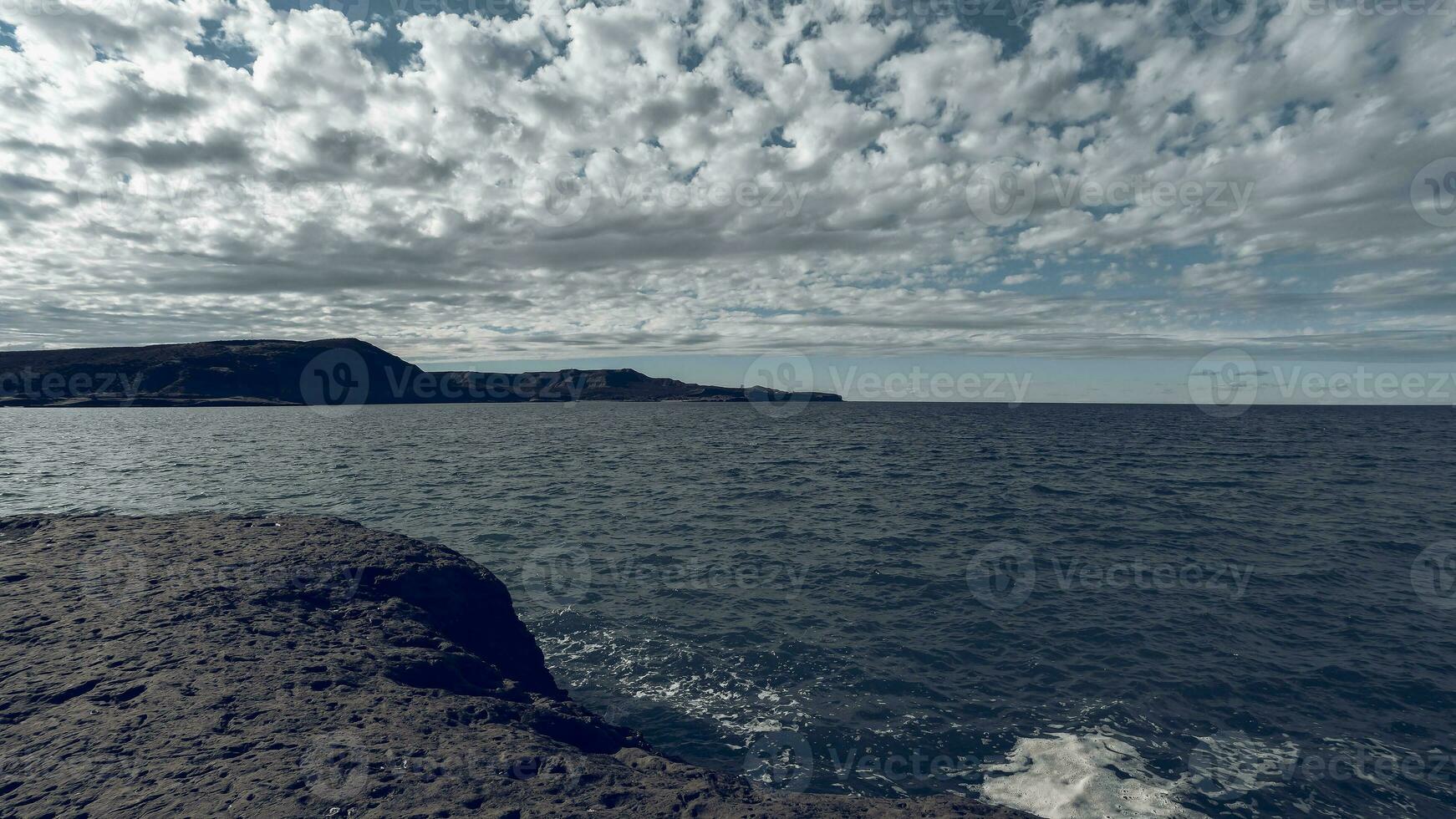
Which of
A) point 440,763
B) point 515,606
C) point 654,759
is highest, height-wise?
point 440,763

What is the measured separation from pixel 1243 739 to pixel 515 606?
741 inches

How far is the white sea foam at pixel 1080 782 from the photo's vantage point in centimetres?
1070

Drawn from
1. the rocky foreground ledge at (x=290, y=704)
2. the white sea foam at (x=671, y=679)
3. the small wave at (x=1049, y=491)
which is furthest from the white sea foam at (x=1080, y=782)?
the small wave at (x=1049, y=491)

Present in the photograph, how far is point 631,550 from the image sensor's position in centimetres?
2578

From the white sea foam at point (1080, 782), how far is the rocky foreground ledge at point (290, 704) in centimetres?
317

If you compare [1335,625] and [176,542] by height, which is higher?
[176,542]

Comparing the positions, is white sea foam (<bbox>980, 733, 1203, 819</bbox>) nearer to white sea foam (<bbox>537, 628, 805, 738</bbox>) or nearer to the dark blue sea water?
the dark blue sea water

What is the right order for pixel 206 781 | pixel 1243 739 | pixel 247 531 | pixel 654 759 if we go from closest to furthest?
pixel 206 781, pixel 654 759, pixel 1243 739, pixel 247 531

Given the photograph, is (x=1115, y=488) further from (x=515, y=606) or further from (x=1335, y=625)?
(x=515, y=606)

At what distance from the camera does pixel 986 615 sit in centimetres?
1903

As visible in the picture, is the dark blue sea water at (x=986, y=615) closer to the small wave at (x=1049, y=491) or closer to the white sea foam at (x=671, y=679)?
the white sea foam at (x=671, y=679)

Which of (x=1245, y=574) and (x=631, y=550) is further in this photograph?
(x=631, y=550)

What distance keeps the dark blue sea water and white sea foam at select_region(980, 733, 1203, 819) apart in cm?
6

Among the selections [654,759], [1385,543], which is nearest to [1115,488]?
[1385,543]
